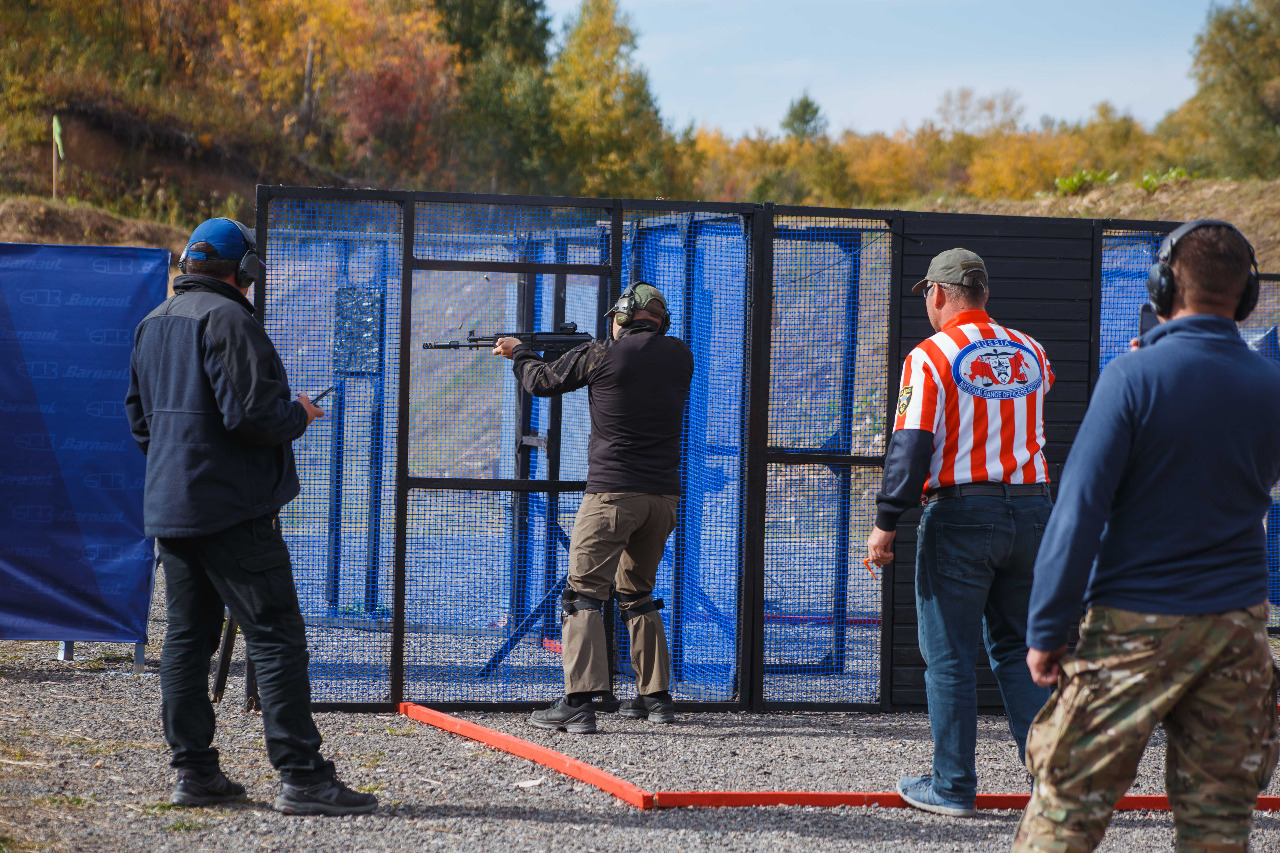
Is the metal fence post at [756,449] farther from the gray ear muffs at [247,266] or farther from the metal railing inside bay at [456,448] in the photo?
the gray ear muffs at [247,266]

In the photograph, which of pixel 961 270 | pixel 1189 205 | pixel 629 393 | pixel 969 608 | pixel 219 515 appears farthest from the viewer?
pixel 1189 205

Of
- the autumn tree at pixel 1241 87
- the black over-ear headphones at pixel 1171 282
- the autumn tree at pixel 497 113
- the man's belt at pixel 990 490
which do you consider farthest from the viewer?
the autumn tree at pixel 497 113

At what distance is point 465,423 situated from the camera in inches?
224

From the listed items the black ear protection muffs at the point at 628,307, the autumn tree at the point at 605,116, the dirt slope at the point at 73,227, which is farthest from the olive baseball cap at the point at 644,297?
the autumn tree at the point at 605,116

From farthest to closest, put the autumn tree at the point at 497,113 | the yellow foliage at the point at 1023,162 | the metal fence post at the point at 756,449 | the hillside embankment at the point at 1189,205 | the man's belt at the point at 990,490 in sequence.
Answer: the yellow foliage at the point at 1023,162, the autumn tree at the point at 497,113, the hillside embankment at the point at 1189,205, the metal fence post at the point at 756,449, the man's belt at the point at 990,490

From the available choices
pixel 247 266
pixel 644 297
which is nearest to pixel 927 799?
pixel 644 297

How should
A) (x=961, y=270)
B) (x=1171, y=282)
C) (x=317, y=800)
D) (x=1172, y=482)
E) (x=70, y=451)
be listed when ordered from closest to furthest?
(x=1172, y=482) → (x=1171, y=282) → (x=317, y=800) → (x=961, y=270) → (x=70, y=451)

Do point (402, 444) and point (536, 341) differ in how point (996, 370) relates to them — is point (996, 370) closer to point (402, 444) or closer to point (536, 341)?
point (536, 341)

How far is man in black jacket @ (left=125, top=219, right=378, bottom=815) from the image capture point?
12.3 feet

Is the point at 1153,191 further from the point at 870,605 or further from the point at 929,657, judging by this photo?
the point at 929,657

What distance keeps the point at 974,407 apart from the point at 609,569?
6.65 ft

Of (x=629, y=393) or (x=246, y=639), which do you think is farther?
(x=629, y=393)

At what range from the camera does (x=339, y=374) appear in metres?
5.39

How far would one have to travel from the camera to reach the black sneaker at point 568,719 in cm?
518
